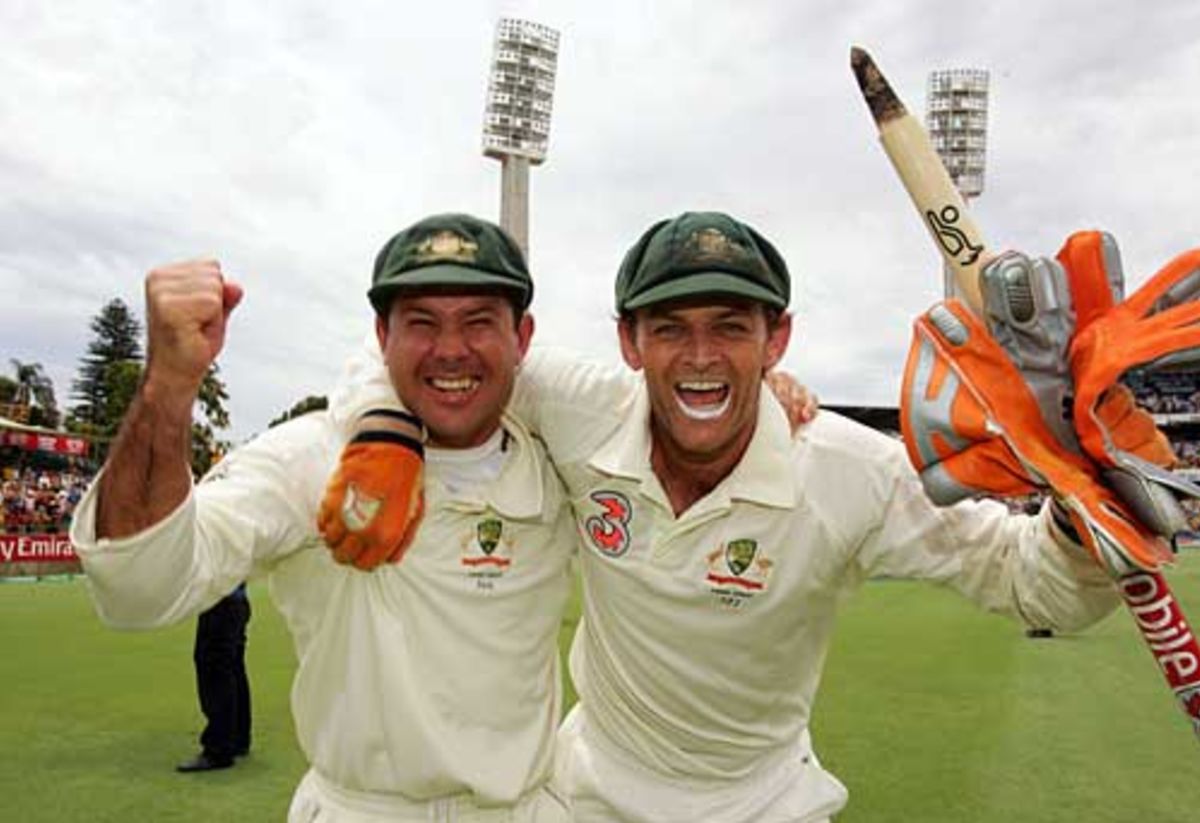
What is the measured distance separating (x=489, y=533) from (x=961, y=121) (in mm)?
33728

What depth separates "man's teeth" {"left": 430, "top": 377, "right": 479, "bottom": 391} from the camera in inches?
89.9

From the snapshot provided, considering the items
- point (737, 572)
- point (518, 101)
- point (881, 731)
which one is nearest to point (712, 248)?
point (737, 572)

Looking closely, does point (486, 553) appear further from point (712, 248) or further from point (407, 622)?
point (712, 248)

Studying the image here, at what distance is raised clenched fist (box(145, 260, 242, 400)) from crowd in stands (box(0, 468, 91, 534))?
67.4ft

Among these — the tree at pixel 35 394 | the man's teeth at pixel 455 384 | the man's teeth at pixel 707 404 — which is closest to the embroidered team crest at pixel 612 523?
the man's teeth at pixel 707 404

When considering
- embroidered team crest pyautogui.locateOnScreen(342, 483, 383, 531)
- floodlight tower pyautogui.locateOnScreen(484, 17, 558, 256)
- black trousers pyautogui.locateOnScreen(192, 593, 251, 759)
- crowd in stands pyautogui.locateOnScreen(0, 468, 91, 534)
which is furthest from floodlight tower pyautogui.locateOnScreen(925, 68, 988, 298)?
embroidered team crest pyautogui.locateOnScreen(342, 483, 383, 531)

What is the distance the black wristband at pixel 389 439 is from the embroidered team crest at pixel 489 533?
0.19 meters

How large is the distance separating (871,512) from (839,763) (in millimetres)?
3554

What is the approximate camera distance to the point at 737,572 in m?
2.37

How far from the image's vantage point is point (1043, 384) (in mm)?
2082

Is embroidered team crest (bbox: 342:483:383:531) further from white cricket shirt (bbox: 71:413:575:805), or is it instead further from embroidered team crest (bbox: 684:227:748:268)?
embroidered team crest (bbox: 684:227:748:268)

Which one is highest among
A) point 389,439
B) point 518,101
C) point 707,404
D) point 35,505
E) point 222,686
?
point 518,101

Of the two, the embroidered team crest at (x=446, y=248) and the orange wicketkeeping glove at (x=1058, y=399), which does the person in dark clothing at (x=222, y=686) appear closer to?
the embroidered team crest at (x=446, y=248)

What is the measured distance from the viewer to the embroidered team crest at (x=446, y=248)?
2.27 m
